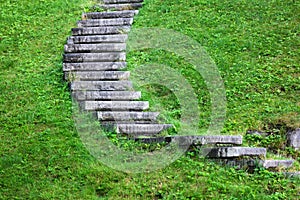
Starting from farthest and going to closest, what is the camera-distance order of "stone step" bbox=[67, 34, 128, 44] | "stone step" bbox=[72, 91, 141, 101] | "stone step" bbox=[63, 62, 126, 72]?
"stone step" bbox=[67, 34, 128, 44]
"stone step" bbox=[63, 62, 126, 72]
"stone step" bbox=[72, 91, 141, 101]

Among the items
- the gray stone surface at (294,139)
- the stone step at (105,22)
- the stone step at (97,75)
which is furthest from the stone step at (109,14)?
the gray stone surface at (294,139)

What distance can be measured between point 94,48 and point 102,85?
44.5 inches

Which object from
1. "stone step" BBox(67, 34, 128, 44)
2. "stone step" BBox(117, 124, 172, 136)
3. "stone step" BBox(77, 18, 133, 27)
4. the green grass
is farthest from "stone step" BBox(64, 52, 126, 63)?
"stone step" BBox(117, 124, 172, 136)

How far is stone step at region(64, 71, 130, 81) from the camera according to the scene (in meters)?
7.09

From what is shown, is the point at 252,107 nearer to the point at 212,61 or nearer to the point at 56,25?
the point at 212,61

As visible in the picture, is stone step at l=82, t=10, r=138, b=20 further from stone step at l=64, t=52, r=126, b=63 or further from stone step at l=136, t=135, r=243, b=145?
stone step at l=136, t=135, r=243, b=145

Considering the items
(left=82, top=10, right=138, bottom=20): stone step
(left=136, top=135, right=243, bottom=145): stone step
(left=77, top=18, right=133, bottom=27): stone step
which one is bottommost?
(left=136, top=135, right=243, bottom=145): stone step

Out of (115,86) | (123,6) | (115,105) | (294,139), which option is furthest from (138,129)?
(123,6)

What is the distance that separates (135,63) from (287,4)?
366 centimetres

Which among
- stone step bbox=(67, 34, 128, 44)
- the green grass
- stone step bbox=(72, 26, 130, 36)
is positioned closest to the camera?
the green grass

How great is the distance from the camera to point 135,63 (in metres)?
7.55

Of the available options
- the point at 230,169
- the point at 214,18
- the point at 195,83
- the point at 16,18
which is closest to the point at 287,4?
the point at 214,18

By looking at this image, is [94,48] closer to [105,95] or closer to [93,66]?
[93,66]

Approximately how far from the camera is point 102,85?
22.5ft
